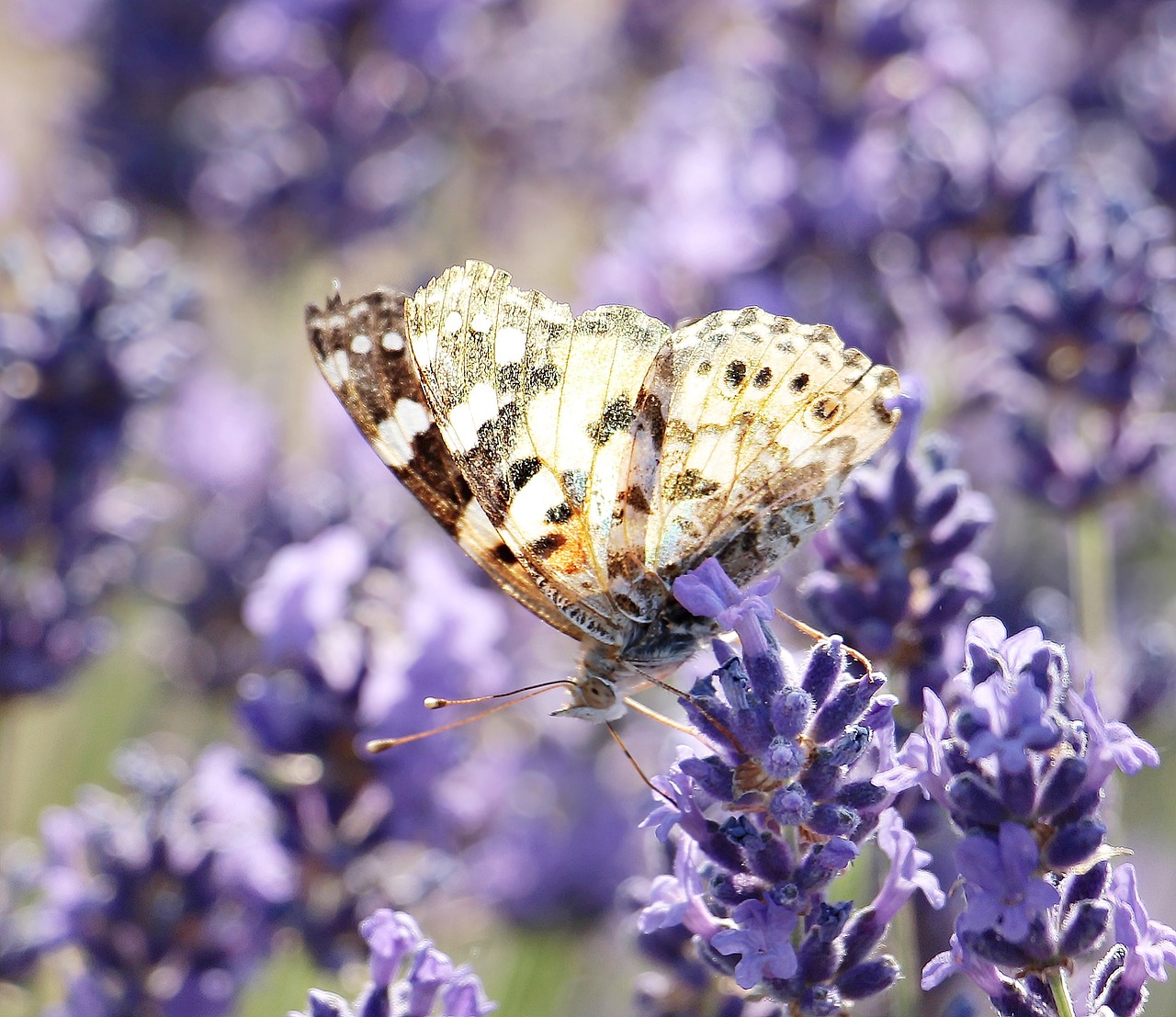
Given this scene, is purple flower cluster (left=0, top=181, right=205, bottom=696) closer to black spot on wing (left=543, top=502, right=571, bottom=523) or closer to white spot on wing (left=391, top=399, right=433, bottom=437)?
white spot on wing (left=391, top=399, right=433, bottom=437)


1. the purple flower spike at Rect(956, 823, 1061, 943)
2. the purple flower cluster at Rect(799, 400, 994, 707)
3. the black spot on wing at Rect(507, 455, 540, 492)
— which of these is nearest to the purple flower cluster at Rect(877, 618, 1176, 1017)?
Result: the purple flower spike at Rect(956, 823, 1061, 943)

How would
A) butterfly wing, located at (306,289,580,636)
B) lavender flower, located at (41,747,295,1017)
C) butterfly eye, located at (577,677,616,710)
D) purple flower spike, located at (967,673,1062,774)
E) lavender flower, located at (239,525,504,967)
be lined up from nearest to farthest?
purple flower spike, located at (967,673,1062,774), butterfly eye, located at (577,677,616,710), butterfly wing, located at (306,289,580,636), lavender flower, located at (41,747,295,1017), lavender flower, located at (239,525,504,967)

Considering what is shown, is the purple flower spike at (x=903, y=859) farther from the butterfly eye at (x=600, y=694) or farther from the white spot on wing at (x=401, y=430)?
the white spot on wing at (x=401, y=430)

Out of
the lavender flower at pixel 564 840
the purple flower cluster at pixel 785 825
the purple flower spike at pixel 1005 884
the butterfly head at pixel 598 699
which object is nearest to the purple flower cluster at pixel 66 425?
the lavender flower at pixel 564 840

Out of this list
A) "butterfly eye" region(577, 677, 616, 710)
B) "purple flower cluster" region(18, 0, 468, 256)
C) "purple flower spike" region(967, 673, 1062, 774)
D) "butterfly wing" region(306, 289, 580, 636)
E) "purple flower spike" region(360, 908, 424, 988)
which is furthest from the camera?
"purple flower cluster" region(18, 0, 468, 256)

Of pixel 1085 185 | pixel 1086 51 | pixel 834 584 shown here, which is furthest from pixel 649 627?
pixel 1086 51

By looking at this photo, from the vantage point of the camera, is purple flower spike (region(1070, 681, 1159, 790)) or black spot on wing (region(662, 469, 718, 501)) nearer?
purple flower spike (region(1070, 681, 1159, 790))

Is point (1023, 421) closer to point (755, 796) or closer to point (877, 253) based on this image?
point (877, 253)
